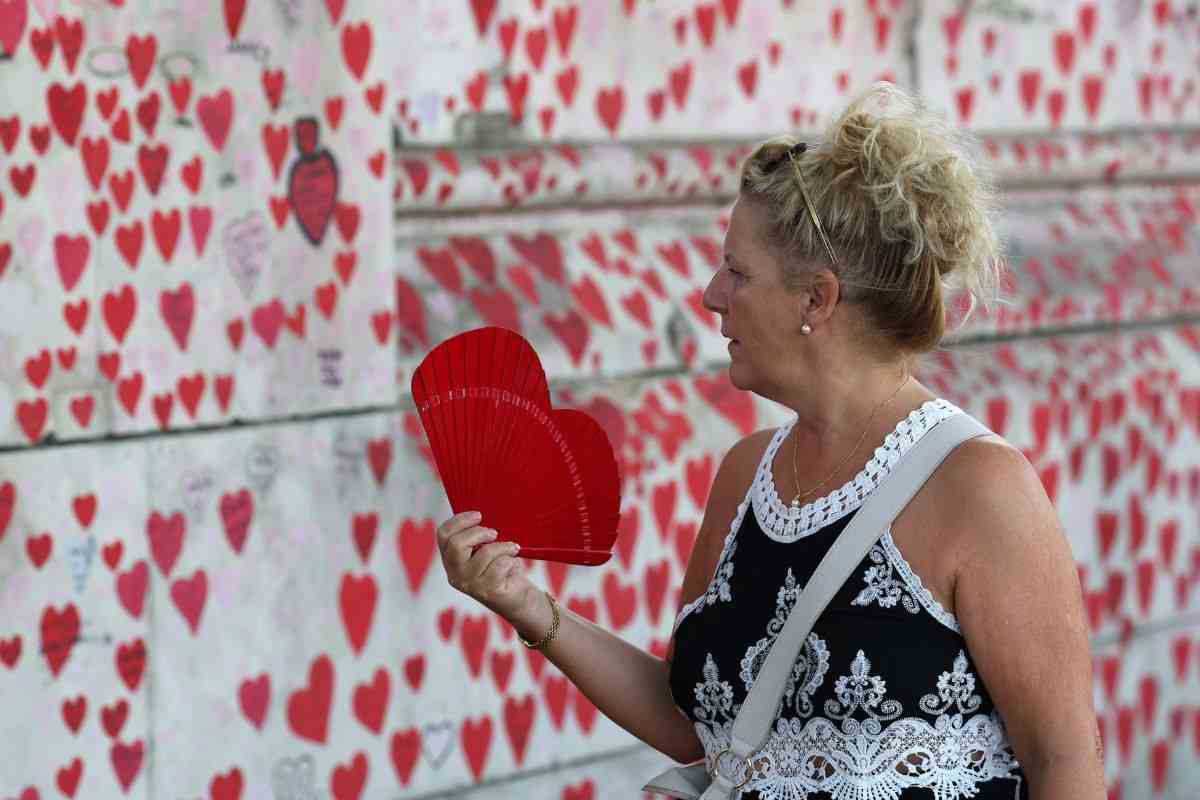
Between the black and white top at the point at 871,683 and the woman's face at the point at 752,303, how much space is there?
0.20 meters

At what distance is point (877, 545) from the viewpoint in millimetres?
2393

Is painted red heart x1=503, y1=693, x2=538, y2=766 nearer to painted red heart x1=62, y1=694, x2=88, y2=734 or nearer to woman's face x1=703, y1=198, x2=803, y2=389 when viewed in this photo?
painted red heart x1=62, y1=694, x2=88, y2=734

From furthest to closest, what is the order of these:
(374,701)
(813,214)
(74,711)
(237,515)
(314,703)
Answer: (374,701) < (314,703) < (237,515) < (74,711) < (813,214)

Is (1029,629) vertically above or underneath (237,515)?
above

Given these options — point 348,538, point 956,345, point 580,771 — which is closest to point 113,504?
point 348,538

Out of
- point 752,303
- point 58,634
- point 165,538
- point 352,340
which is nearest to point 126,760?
point 58,634

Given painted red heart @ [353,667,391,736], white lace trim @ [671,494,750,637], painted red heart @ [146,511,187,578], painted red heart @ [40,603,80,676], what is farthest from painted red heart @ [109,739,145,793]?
white lace trim @ [671,494,750,637]

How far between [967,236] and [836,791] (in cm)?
75

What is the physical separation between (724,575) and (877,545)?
27 cm

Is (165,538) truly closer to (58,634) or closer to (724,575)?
(58,634)

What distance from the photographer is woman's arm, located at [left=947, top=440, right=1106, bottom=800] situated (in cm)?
230

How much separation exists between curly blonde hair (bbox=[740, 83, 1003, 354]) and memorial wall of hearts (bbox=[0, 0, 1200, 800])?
43 cm

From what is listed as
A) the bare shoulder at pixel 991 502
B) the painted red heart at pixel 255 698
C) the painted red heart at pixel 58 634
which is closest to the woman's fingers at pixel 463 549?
the bare shoulder at pixel 991 502

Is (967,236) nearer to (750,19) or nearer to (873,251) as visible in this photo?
(873,251)
